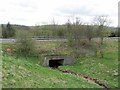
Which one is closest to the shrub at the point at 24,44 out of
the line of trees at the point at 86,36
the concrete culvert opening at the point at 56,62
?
the concrete culvert opening at the point at 56,62

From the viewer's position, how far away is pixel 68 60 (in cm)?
3697

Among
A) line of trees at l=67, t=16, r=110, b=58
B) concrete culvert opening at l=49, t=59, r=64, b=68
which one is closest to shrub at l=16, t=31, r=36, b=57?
concrete culvert opening at l=49, t=59, r=64, b=68

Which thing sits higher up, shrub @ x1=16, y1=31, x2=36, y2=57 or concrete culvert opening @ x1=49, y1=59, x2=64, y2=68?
shrub @ x1=16, y1=31, x2=36, y2=57

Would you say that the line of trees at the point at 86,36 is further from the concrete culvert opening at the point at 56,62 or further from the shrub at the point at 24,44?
the shrub at the point at 24,44

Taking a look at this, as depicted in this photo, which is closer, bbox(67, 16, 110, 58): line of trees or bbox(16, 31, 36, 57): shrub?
bbox(16, 31, 36, 57): shrub

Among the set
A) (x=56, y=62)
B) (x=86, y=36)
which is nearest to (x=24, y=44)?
(x=56, y=62)

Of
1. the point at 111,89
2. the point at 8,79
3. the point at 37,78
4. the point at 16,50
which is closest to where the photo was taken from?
the point at 8,79

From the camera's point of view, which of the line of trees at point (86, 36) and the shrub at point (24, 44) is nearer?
the shrub at point (24, 44)

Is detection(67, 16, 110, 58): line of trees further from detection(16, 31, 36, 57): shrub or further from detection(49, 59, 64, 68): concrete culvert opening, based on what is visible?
detection(16, 31, 36, 57): shrub

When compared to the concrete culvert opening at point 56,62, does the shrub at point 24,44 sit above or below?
above

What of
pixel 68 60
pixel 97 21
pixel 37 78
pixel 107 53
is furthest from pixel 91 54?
pixel 37 78

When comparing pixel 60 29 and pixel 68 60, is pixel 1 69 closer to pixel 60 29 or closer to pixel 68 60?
pixel 68 60

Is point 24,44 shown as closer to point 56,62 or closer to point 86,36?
point 56,62

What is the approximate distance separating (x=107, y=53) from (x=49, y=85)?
28.1 meters
